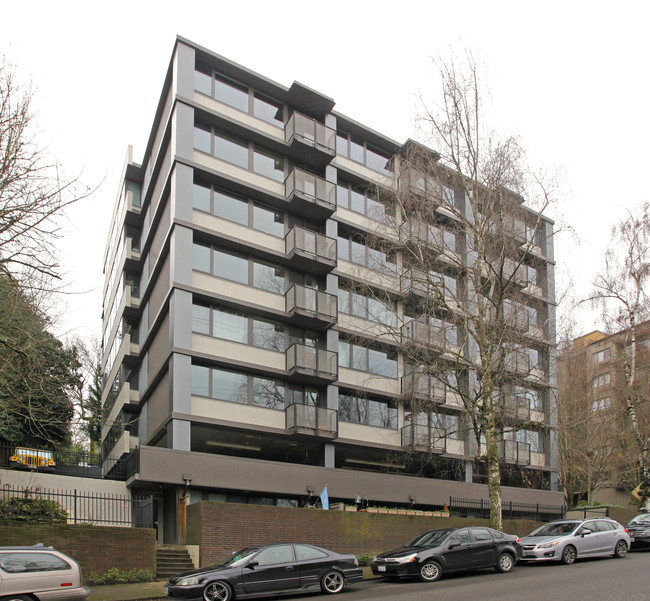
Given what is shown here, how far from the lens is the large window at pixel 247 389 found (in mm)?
25594

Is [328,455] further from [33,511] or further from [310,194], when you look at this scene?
[33,511]

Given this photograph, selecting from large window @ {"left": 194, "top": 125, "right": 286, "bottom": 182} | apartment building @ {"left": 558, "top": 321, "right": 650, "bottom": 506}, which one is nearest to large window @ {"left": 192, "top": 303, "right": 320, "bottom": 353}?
large window @ {"left": 194, "top": 125, "right": 286, "bottom": 182}

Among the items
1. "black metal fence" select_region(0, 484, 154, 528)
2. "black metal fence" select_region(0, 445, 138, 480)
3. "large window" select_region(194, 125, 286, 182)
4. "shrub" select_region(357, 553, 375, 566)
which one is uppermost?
"large window" select_region(194, 125, 286, 182)

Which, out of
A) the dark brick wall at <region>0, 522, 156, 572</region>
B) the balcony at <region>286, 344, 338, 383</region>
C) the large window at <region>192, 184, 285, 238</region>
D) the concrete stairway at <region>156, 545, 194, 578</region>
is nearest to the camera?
the dark brick wall at <region>0, 522, 156, 572</region>

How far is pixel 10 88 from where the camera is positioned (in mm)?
14375

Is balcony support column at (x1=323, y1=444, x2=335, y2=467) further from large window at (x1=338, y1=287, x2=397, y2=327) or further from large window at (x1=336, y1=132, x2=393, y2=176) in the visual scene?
large window at (x1=336, y1=132, x2=393, y2=176)

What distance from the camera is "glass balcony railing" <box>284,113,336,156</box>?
A: 97.3 feet

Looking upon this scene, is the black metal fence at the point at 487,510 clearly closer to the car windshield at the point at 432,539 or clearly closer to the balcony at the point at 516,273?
the balcony at the point at 516,273

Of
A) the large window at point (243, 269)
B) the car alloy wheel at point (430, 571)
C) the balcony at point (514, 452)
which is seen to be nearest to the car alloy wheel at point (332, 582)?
the car alloy wheel at point (430, 571)

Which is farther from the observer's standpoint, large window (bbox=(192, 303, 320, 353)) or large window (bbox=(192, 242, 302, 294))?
large window (bbox=(192, 242, 302, 294))

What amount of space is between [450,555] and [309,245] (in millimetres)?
15001

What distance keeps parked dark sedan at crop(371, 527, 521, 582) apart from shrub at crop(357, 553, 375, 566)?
11.9 ft

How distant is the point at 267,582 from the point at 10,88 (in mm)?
11900

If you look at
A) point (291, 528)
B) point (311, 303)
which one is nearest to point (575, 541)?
point (291, 528)
